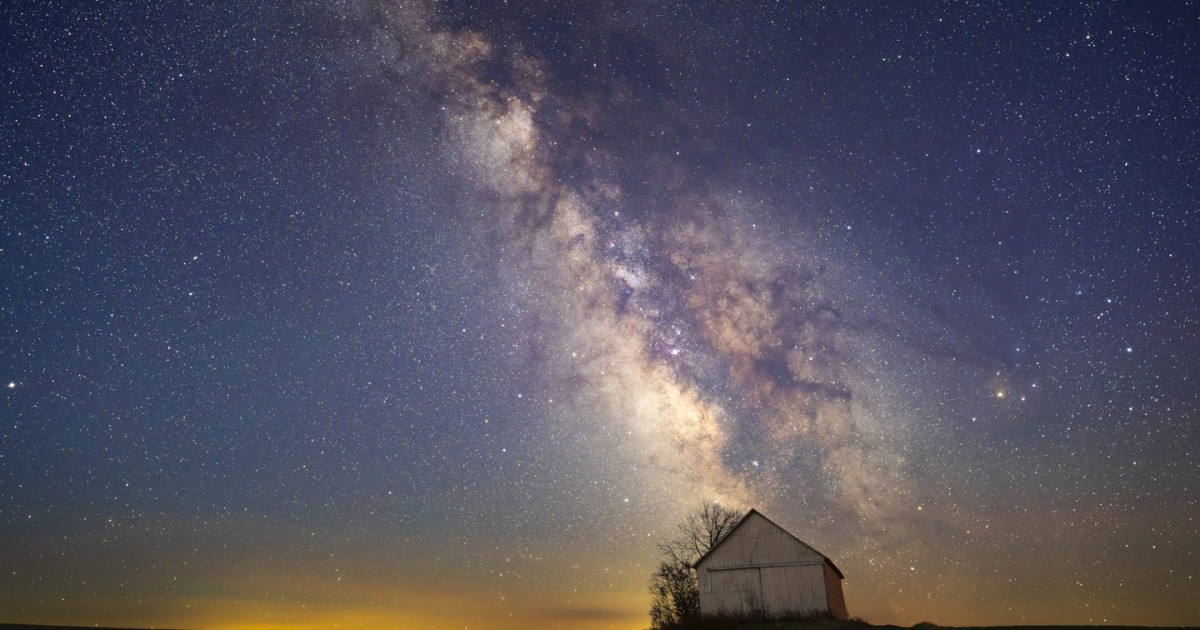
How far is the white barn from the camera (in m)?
31.6

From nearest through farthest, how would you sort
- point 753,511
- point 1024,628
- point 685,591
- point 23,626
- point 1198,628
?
point 1198,628, point 1024,628, point 753,511, point 685,591, point 23,626

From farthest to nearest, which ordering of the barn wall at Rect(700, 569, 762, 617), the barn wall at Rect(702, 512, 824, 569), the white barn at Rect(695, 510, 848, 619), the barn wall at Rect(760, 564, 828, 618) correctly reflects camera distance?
the barn wall at Rect(702, 512, 824, 569) < the barn wall at Rect(700, 569, 762, 617) < the white barn at Rect(695, 510, 848, 619) < the barn wall at Rect(760, 564, 828, 618)

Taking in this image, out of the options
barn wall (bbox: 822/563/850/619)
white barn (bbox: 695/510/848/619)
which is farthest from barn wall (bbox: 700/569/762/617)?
barn wall (bbox: 822/563/850/619)

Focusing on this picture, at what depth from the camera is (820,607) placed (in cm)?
3125

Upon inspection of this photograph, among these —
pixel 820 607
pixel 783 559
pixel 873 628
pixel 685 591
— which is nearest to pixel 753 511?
pixel 783 559

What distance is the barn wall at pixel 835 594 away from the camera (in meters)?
32.6

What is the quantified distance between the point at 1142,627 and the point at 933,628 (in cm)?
691

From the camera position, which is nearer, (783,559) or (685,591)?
(783,559)

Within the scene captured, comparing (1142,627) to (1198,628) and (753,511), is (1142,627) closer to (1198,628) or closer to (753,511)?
(1198,628)

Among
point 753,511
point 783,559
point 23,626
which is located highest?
point 753,511


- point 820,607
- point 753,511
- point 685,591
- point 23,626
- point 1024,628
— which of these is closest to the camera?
point 1024,628

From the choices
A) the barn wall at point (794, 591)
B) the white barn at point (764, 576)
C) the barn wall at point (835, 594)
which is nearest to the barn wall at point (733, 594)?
the white barn at point (764, 576)

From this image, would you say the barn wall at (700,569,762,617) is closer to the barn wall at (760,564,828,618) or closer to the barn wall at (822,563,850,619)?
the barn wall at (760,564,828,618)

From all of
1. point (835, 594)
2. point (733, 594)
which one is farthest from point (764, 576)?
point (835, 594)
